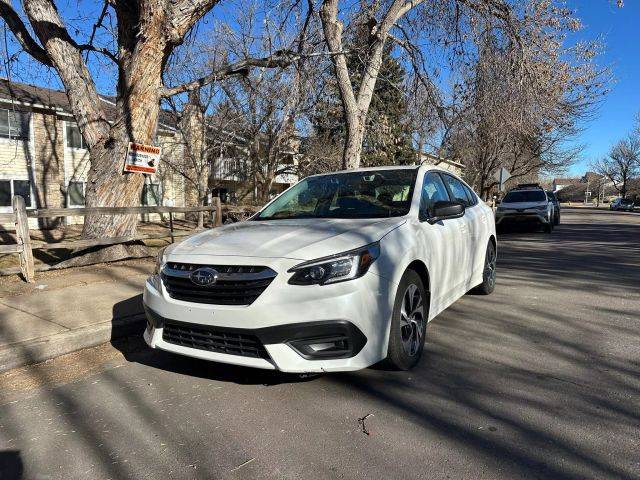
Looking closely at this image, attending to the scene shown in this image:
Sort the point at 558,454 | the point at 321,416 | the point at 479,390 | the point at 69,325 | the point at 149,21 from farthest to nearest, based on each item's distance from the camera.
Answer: the point at 149,21 → the point at 69,325 → the point at 479,390 → the point at 321,416 → the point at 558,454

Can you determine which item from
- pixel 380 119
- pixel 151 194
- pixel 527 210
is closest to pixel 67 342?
pixel 380 119

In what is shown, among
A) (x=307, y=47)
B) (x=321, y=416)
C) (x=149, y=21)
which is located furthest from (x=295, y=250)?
(x=307, y=47)

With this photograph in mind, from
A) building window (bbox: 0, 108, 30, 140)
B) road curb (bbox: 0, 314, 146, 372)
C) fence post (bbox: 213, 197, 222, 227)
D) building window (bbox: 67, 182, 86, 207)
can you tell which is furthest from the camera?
building window (bbox: 67, 182, 86, 207)

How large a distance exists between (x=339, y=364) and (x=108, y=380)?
196cm

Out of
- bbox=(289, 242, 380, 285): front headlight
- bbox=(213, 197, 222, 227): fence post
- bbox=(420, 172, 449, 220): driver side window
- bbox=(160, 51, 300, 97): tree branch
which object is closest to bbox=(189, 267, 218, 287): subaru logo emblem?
bbox=(289, 242, 380, 285): front headlight

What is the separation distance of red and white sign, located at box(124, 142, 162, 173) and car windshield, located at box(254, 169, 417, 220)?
13.2 ft

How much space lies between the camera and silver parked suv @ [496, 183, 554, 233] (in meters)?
16.1

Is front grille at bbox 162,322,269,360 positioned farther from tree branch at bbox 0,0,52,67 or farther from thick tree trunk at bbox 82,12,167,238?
tree branch at bbox 0,0,52,67

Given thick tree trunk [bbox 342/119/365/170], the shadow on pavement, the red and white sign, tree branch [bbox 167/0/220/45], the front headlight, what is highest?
tree branch [bbox 167/0/220/45]

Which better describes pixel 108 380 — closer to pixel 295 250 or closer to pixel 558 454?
pixel 295 250

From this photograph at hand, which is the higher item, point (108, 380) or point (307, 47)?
point (307, 47)

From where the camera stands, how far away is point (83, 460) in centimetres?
265

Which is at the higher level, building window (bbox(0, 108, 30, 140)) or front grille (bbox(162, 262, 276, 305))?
building window (bbox(0, 108, 30, 140))

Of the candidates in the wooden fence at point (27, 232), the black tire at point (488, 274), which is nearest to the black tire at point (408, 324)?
the black tire at point (488, 274)
